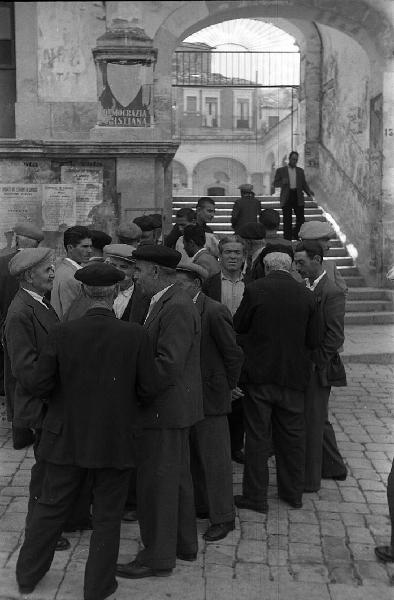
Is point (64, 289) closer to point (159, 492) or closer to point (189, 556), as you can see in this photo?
point (159, 492)

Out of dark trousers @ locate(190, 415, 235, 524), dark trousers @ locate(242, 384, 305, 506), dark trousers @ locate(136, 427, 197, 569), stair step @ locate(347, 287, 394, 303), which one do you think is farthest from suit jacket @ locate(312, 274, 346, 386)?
stair step @ locate(347, 287, 394, 303)

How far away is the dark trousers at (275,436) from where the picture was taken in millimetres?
5184

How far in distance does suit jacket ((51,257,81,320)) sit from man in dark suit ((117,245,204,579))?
5.73 feet

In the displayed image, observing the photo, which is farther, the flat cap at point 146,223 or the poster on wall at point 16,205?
the poster on wall at point 16,205

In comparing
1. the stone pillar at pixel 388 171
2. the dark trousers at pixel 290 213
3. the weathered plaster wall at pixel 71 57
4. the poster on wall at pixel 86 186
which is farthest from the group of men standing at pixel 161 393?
the weathered plaster wall at pixel 71 57

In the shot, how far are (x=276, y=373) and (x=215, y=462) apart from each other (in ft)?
2.35

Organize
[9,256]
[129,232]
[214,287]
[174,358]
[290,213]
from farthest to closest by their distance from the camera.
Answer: [290,213] → [9,256] → [129,232] → [214,287] → [174,358]

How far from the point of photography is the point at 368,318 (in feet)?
40.2

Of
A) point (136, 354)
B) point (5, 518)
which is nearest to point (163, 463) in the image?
point (136, 354)

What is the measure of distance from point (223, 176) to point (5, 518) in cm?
5095

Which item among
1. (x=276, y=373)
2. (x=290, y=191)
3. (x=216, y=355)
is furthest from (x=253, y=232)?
(x=290, y=191)

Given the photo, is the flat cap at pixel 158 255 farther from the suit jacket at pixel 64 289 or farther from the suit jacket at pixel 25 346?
the suit jacket at pixel 64 289

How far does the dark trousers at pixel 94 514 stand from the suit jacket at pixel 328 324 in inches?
77.2

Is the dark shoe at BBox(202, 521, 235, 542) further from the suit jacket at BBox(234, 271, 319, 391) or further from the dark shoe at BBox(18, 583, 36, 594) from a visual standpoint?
the dark shoe at BBox(18, 583, 36, 594)
